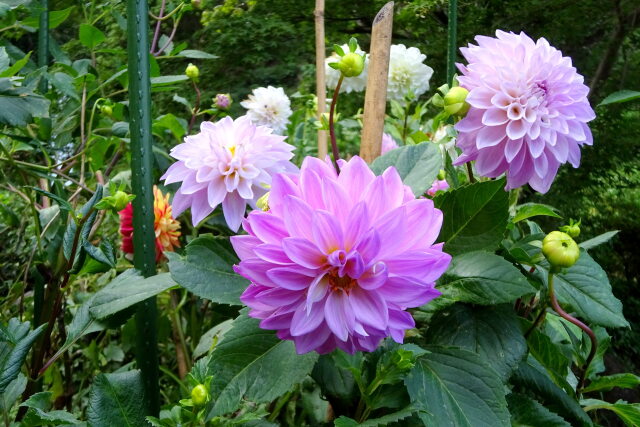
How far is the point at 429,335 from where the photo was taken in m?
0.46

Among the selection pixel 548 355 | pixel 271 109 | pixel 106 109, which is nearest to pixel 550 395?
pixel 548 355

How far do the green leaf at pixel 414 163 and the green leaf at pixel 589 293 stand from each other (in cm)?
12

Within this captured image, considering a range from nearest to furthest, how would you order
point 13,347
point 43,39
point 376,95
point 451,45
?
point 13,347, point 376,95, point 451,45, point 43,39

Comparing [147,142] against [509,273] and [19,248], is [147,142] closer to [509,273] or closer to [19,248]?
[509,273]

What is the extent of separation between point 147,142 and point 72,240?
106mm

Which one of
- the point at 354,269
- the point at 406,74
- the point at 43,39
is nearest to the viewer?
the point at 354,269

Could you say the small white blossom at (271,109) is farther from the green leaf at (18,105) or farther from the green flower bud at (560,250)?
the green flower bud at (560,250)

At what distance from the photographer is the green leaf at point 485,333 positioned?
1.41 feet

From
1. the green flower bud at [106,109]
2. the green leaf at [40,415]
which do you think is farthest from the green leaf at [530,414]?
the green flower bud at [106,109]

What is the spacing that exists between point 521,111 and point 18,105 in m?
0.46

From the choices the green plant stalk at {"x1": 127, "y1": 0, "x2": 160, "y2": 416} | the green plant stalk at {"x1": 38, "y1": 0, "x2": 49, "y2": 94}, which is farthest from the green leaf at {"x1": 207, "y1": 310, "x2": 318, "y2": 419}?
the green plant stalk at {"x1": 38, "y1": 0, "x2": 49, "y2": 94}

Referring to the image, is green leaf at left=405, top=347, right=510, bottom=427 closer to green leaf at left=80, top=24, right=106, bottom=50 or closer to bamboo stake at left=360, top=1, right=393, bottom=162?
bamboo stake at left=360, top=1, right=393, bottom=162

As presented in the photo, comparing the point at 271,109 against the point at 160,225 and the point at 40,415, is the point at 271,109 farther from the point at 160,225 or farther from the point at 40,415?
the point at 40,415

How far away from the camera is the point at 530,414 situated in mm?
450
